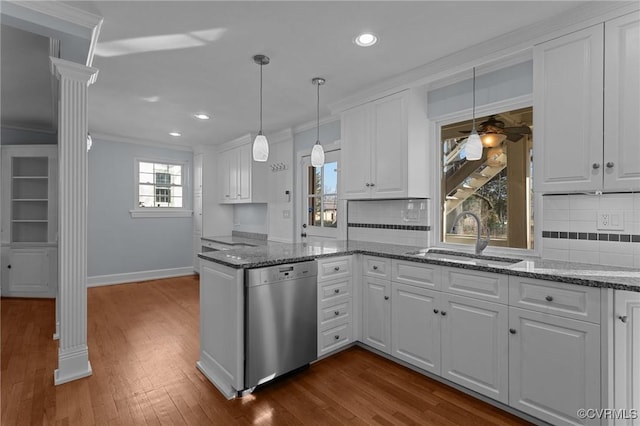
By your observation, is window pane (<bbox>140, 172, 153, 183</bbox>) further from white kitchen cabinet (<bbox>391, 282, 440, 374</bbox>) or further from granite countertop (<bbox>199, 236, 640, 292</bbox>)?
white kitchen cabinet (<bbox>391, 282, 440, 374</bbox>)

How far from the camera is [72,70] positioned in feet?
7.97

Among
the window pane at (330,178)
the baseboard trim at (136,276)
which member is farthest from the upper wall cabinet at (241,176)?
the baseboard trim at (136,276)

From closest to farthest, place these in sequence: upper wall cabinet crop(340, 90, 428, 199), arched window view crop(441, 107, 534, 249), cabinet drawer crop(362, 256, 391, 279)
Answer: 1. arched window view crop(441, 107, 534, 249)
2. cabinet drawer crop(362, 256, 391, 279)
3. upper wall cabinet crop(340, 90, 428, 199)

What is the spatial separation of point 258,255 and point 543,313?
190 cm

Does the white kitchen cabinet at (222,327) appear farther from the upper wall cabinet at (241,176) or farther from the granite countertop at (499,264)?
the upper wall cabinet at (241,176)

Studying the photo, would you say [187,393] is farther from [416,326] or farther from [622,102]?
[622,102]

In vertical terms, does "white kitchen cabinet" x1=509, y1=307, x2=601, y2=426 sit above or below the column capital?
below

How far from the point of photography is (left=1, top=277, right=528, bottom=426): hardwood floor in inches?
79.0

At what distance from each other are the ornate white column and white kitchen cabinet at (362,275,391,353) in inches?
89.7

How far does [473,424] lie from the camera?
1949 millimetres

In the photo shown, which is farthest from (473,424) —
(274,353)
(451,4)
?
(451,4)

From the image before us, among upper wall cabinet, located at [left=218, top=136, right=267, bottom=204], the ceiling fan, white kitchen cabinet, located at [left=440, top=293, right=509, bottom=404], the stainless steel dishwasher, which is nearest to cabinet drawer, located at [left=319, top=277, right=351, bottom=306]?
the stainless steel dishwasher

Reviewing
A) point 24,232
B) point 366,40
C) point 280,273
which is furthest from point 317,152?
point 24,232

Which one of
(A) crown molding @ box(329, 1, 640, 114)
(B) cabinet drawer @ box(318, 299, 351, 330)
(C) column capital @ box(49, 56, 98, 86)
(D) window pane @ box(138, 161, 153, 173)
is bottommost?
(B) cabinet drawer @ box(318, 299, 351, 330)
